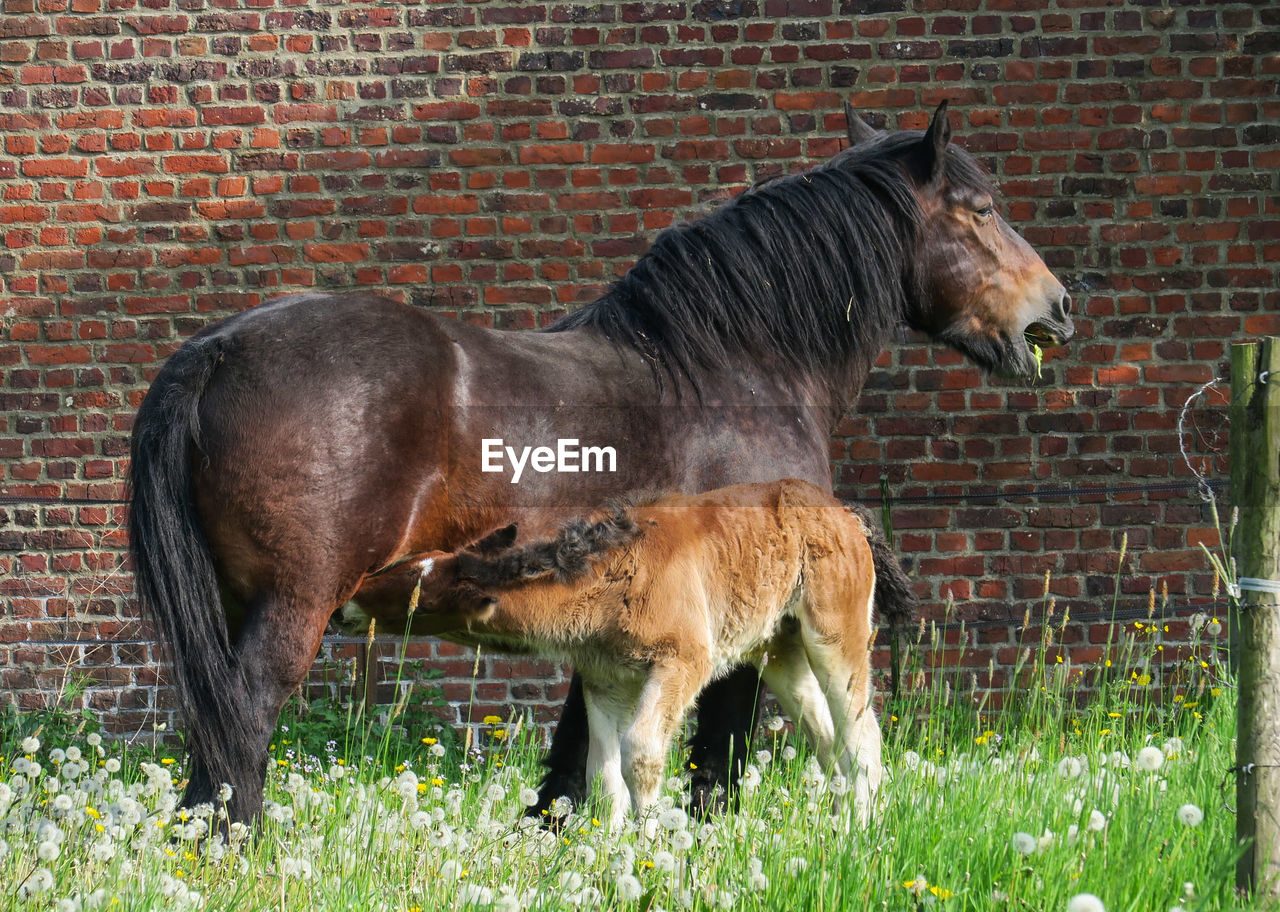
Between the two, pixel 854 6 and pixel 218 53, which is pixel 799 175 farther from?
pixel 218 53

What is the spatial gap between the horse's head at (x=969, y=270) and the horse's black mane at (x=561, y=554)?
180 cm

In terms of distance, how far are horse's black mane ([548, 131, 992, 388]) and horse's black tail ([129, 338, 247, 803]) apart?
4.39ft

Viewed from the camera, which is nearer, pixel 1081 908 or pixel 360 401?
pixel 1081 908

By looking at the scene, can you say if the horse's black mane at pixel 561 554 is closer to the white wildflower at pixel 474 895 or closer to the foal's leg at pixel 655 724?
the foal's leg at pixel 655 724

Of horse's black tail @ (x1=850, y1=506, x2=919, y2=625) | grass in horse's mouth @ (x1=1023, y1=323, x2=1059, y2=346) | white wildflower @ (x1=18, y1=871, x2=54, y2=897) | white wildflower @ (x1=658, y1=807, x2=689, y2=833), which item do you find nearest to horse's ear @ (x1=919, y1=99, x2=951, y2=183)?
grass in horse's mouth @ (x1=1023, y1=323, x2=1059, y2=346)

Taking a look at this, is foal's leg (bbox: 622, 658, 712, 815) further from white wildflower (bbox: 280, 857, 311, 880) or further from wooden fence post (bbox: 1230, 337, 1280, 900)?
wooden fence post (bbox: 1230, 337, 1280, 900)

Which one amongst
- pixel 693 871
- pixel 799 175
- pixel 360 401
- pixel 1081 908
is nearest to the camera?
pixel 1081 908

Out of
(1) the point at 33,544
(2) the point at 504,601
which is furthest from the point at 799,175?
(1) the point at 33,544

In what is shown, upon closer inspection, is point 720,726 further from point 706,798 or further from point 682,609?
point 682,609

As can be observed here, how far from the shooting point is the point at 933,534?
20.4 ft

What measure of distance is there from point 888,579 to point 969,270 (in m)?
1.33

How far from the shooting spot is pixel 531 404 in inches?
152

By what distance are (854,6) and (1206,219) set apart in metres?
2.02

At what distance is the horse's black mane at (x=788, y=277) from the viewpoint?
4.24 m
